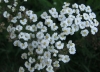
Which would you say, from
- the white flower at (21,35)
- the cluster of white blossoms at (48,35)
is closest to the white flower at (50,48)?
the cluster of white blossoms at (48,35)

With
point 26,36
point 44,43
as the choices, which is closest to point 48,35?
point 44,43

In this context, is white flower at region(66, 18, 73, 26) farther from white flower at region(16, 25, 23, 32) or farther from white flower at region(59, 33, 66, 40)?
white flower at region(16, 25, 23, 32)

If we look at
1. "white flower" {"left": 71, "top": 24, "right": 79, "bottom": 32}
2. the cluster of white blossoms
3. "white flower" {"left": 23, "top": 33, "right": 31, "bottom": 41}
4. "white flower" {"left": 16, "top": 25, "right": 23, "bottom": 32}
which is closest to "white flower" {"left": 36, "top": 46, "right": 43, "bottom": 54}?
the cluster of white blossoms

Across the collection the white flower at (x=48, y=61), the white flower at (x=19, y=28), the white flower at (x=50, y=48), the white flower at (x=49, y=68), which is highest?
the white flower at (x=19, y=28)

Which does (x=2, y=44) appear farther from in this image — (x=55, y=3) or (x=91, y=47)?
(x=91, y=47)

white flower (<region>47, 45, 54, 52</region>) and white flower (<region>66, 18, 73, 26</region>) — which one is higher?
white flower (<region>66, 18, 73, 26</region>)

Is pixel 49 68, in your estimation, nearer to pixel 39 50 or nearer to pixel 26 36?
pixel 39 50

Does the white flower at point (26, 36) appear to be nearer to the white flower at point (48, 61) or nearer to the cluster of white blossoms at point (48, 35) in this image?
the cluster of white blossoms at point (48, 35)

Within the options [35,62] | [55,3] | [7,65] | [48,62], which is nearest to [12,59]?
[7,65]

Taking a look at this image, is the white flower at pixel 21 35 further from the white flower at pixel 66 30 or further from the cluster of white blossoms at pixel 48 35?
the white flower at pixel 66 30

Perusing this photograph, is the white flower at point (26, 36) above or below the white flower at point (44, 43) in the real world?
above
